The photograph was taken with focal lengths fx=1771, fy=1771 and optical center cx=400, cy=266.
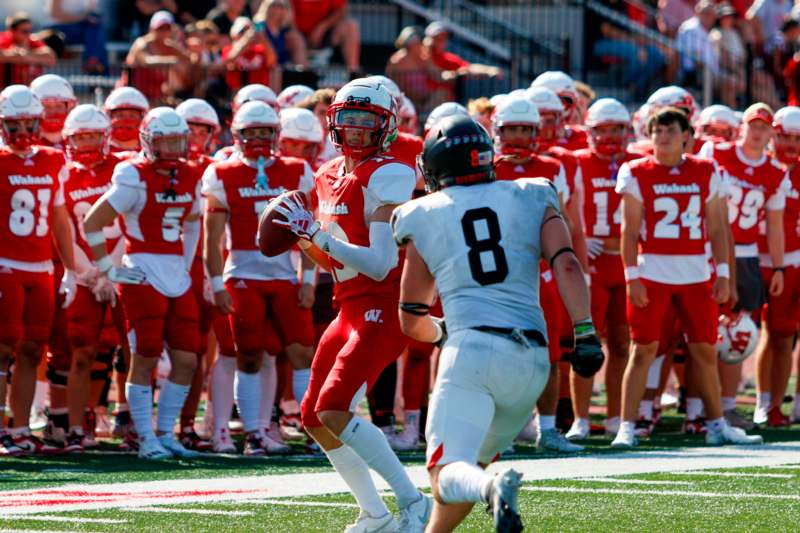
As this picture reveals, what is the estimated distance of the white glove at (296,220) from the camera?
7.08 m

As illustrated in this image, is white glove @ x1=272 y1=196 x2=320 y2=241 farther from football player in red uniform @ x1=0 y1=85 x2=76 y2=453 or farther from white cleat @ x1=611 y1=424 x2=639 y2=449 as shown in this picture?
white cleat @ x1=611 y1=424 x2=639 y2=449

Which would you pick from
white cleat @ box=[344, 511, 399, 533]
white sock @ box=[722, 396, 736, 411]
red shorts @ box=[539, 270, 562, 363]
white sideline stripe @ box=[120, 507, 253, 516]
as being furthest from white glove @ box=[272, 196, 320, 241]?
white sock @ box=[722, 396, 736, 411]

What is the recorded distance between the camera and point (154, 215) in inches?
404

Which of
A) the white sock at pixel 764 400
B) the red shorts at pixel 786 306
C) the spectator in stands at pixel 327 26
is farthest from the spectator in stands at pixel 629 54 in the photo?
the white sock at pixel 764 400

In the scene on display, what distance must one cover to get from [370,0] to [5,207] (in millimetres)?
10390

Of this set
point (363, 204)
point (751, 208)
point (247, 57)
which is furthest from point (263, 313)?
point (247, 57)

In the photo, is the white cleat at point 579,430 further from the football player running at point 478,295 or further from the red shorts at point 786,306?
the football player running at point 478,295

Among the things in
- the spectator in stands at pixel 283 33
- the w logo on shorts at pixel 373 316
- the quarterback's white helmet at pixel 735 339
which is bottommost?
the quarterback's white helmet at pixel 735 339

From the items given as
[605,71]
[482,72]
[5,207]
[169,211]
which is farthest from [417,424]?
[605,71]

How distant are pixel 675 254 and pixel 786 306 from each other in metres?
1.93

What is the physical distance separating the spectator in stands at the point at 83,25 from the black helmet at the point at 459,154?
36.9 feet

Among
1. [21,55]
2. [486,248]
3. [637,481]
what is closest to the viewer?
[486,248]

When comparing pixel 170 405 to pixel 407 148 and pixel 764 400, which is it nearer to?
pixel 407 148

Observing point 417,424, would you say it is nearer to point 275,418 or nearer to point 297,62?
point 275,418
